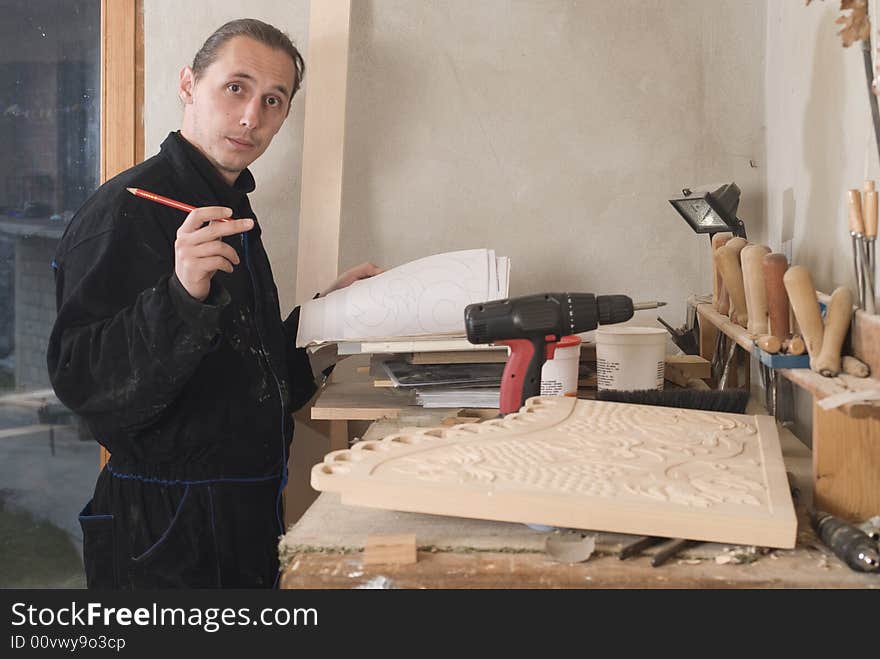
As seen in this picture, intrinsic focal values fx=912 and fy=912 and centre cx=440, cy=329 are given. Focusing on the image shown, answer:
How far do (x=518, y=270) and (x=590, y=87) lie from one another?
0.48 meters

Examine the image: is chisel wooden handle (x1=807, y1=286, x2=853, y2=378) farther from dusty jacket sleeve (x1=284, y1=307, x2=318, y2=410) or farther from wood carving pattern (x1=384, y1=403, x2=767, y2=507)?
dusty jacket sleeve (x1=284, y1=307, x2=318, y2=410)

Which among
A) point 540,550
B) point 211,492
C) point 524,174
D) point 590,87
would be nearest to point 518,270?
point 524,174

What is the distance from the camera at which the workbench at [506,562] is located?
2.97ft

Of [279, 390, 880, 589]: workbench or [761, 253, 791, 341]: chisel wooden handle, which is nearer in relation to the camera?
[279, 390, 880, 589]: workbench

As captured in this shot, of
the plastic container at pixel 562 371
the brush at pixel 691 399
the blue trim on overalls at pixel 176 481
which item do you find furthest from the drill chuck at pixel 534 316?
the blue trim on overalls at pixel 176 481

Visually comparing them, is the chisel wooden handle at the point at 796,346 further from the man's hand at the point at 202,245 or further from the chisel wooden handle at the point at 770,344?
the man's hand at the point at 202,245

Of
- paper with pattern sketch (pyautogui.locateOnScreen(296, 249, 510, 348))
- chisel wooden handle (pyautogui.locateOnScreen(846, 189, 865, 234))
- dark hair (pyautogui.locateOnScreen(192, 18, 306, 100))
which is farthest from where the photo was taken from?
dark hair (pyautogui.locateOnScreen(192, 18, 306, 100))

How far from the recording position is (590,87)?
2.26m

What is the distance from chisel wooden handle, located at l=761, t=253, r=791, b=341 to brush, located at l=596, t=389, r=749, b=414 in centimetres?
15

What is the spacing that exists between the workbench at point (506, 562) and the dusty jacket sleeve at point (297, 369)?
989mm

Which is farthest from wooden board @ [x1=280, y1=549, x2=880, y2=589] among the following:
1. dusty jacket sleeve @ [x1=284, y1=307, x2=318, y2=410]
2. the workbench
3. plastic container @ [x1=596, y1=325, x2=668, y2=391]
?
dusty jacket sleeve @ [x1=284, y1=307, x2=318, y2=410]

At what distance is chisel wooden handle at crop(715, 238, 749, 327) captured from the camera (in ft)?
5.16

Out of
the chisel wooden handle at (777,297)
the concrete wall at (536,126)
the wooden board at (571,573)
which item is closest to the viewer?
the wooden board at (571,573)

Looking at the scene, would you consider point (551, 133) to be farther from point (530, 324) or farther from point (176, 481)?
point (176, 481)
